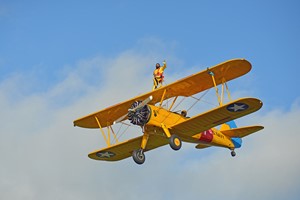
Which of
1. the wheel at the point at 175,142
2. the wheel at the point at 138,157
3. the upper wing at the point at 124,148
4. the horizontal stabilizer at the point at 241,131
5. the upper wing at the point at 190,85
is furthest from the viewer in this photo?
the horizontal stabilizer at the point at 241,131

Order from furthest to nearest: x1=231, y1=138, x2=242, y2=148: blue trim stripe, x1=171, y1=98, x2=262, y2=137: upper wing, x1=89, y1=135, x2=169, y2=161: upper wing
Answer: x1=231, y1=138, x2=242, y2=148: blue trim stripe → x1=89, y1=135, x2=169, y2=161: upper wing → x1=171, y1=98, x2=262, y2=137: upper wing

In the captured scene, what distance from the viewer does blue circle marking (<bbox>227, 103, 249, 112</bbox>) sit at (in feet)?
69.9

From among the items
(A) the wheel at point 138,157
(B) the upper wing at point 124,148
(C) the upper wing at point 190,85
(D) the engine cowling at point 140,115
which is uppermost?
(C) the upper wing at point 190,85

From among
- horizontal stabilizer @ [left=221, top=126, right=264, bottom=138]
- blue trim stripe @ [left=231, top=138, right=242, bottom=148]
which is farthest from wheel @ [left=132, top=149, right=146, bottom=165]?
blue trim stripe @ [left=231, top=138, right=242, bottom=148]

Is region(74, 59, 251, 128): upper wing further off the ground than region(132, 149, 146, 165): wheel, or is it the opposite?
region(74, 59, 251, 128): upper wing

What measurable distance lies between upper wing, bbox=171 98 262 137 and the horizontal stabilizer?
3.17 metres

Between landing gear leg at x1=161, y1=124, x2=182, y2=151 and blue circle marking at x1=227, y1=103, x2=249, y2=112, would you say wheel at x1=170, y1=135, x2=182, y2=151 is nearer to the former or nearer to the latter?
landing gear leg at x1=161, y1=124, x2=182, y2=151

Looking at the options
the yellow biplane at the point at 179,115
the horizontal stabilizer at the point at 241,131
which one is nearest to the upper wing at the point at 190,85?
the yellow biplane at the point at 179,115

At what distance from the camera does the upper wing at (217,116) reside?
21.3 metres

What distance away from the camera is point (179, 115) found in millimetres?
23328

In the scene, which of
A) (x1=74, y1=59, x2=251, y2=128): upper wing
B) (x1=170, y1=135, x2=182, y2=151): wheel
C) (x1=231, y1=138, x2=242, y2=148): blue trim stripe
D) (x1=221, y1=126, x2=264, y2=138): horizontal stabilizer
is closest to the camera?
(x1=170, y1=135, x2=182, y2=151): wheel

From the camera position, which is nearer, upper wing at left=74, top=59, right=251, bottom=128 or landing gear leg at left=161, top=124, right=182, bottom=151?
landing gear leg at left=161, top=124, right=182, bottom=151

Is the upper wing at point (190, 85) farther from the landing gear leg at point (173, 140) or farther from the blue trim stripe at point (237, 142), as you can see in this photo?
the blue trim stripe at point (237, 142)

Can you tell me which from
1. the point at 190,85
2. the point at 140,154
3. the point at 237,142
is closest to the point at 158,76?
the point at 190,85
